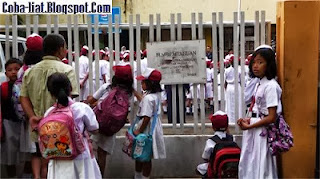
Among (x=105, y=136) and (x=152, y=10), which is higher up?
(x=152, y=10)

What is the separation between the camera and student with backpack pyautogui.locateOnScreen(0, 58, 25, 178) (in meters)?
6.30

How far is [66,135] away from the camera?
15.8 ft

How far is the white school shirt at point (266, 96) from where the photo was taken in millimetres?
5496

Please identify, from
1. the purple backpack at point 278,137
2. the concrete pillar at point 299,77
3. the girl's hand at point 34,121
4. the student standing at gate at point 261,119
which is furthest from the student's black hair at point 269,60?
the girl's hand at point 34,121

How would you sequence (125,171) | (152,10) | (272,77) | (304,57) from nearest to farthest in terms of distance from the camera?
(272,77), (304,57), (125,171), (152,10)

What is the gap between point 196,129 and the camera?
290 inches

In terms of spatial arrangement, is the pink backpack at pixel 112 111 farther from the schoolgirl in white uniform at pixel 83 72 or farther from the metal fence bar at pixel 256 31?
the metal fence bar at pixel 256 31

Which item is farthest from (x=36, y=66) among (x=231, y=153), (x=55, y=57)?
(x=231, y=153)

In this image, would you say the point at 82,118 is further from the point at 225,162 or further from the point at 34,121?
the point at 225,162

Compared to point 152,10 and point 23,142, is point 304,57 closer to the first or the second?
point 23,142

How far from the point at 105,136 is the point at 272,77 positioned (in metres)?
2.02

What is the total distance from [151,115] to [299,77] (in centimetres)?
166

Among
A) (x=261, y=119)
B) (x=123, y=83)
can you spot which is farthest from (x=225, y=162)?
(x=123, y=83)

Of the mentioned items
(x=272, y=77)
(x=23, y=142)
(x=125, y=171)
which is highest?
(x=272, y=77)
